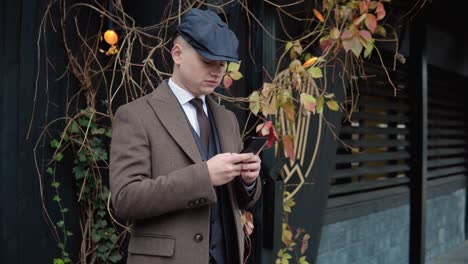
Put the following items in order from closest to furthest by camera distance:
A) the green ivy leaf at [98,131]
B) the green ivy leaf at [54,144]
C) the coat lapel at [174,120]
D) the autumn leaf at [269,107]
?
the coat lapel at [174,120], the autumn leaf at [269,107], the green ivy leaf at [54,144], the green ivy leaf at [98,131]

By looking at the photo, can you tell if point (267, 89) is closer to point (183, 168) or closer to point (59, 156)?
point (183, 168)

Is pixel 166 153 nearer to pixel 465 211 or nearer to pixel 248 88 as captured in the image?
pixel 248 88

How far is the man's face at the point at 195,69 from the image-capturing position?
179cm

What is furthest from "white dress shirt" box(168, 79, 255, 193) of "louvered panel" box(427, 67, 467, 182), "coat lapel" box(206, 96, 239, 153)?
"louvered panel" box(427, 67, 467, 182)

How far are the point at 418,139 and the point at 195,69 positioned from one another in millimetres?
4070

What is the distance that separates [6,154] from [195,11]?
1935 millimetres

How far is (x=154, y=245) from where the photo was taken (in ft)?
5.63

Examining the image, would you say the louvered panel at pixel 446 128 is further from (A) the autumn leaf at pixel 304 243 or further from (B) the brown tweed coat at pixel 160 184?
(B) the brown tweed coat at pixel 160 184

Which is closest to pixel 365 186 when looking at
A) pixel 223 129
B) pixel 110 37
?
pixel 110 37

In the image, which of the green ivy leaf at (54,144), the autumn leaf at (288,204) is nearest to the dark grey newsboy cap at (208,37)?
the autumn leaf at (288,204)

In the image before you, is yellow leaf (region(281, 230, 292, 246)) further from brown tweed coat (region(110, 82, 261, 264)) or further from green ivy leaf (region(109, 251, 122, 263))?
brown tweed coat (region(110, 82, 261, 264))

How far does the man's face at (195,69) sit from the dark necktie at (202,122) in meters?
0.06

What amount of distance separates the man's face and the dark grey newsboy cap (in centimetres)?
4

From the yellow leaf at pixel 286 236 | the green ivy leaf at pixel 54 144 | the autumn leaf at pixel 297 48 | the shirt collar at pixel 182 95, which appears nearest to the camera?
the shirt collar at pixel 182 95
